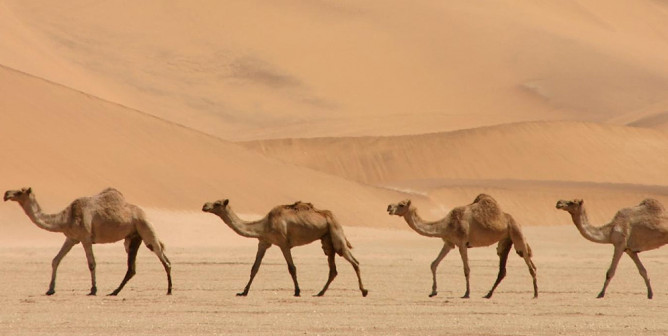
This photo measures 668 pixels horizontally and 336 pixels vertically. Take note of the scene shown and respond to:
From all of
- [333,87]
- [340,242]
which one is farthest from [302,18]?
[340,242]

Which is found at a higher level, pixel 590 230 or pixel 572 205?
pixel 572 205

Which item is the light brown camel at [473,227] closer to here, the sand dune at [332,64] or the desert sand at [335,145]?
the desert sand at [335,145]

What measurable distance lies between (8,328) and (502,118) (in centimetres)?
7596

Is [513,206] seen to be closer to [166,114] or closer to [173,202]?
[173,202]

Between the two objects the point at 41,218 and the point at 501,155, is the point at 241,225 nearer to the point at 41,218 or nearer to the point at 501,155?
the point at 41,218

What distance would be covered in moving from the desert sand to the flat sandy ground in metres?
0.08

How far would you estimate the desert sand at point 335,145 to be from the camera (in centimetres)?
1792

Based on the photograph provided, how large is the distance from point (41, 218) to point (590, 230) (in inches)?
307

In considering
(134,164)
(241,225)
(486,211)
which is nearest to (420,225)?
(486,211)

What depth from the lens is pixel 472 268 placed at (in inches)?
1065

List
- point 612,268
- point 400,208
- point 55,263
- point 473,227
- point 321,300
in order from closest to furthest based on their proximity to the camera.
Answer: point 321,300, point 55,263, point 612,268, point 473,227, point 400,208

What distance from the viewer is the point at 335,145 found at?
242 feet

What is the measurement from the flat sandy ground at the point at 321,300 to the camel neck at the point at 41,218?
0.95 m

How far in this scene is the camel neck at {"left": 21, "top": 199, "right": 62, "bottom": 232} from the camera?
63.4 feet
